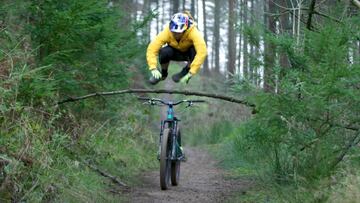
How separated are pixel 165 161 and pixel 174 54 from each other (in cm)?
208

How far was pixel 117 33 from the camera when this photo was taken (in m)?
9.60

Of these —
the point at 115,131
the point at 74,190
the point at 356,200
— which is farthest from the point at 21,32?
the point at 356,200

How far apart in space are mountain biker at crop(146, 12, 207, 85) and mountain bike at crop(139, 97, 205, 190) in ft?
1.72

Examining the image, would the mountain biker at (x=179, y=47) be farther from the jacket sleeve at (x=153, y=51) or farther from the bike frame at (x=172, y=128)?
the bike frame at (x=172, y=128)

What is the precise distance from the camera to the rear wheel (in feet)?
27.8

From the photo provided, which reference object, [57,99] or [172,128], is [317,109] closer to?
[172,128]

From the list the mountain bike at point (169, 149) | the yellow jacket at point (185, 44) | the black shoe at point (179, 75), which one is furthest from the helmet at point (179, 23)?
the mountain bike at point (169, 149)

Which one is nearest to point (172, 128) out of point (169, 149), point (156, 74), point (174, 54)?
point (169, 149)

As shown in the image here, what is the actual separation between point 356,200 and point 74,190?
318 cm

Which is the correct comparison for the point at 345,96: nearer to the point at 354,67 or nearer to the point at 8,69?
the point at 354,67

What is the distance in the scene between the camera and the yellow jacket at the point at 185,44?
356 inches

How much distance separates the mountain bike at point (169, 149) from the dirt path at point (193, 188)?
0.64 ft

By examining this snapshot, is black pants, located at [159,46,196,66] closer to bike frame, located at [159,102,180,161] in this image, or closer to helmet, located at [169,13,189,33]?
helmet, located at [169,13,189,33]

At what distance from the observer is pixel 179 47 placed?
9.62 metres
